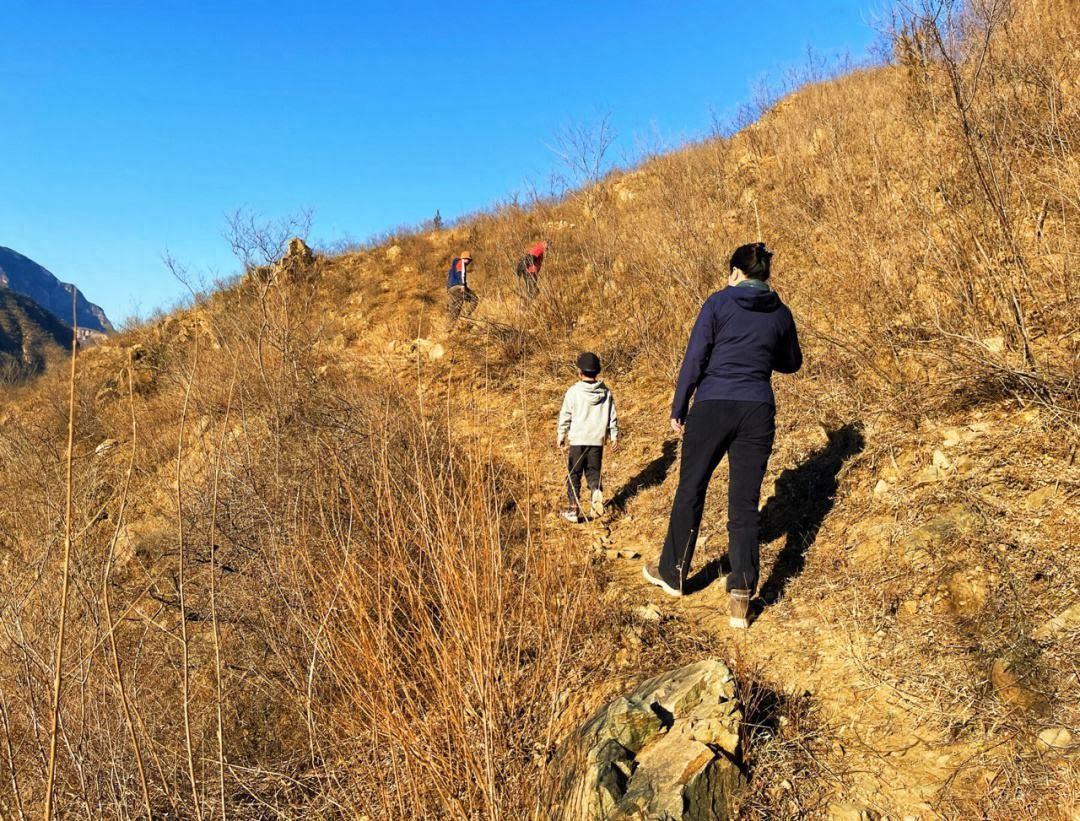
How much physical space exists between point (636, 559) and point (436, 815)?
2307mm

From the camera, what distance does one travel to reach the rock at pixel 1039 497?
253 cm

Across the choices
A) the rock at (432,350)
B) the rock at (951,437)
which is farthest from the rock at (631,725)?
the rock at (432,350)

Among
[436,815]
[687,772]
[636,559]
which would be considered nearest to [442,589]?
[436,815]

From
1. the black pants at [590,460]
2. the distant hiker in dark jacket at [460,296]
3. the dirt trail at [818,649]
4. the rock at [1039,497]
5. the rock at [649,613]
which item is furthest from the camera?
the distant hiker in dark jacket at [460,296]

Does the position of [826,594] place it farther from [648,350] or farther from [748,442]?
[648,350]

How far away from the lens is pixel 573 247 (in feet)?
31.9

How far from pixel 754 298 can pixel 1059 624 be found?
1700 mm

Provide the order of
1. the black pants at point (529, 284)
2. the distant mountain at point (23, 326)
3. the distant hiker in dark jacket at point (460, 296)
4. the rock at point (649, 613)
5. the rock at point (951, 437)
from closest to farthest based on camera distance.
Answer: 1. the rock at point (649, 613)
2. the rock at point (951, 437)
3. the black pants at point (529, 284)
4. the distant hiker in dark jacket at point (460, 296)
5. the distant mountain at point (23, 326)

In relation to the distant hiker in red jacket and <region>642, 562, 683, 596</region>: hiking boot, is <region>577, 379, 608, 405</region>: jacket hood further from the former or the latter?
the distant hiker in red jacket

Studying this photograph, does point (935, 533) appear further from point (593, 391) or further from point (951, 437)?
point (593, 391)

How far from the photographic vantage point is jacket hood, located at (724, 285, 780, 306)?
2701 millimetres

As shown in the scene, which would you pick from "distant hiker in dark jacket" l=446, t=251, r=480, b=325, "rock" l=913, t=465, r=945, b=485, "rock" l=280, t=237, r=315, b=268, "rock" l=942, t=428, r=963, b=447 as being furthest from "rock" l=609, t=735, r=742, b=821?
"rock" l=280, t=237, r=315, b=268

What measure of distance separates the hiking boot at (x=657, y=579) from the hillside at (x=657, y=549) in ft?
0.34

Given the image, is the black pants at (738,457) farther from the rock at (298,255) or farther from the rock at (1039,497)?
the rock at (298,255)
